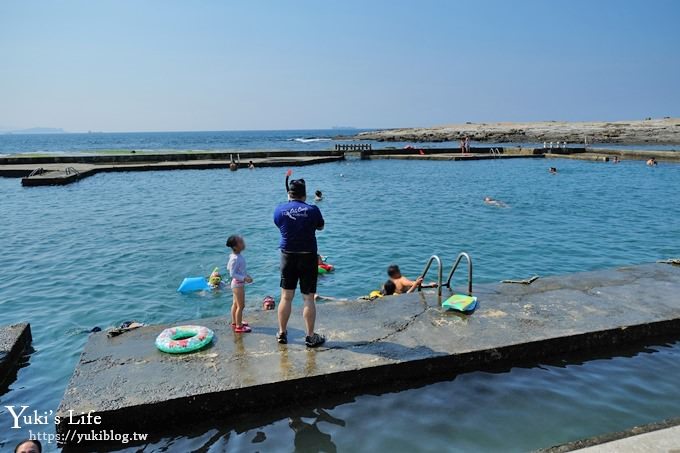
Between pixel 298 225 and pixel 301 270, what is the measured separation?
55 cm

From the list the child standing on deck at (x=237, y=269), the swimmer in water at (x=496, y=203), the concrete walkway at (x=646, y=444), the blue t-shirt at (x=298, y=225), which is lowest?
the swimmer in water at (x=496, y=203)

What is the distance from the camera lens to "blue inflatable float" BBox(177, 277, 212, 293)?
11020mm

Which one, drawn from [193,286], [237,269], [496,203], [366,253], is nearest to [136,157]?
[496,203]

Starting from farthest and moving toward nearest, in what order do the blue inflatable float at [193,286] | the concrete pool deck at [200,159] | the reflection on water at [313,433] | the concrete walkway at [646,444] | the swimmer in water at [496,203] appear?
the concrete pool deck at [200,159], the swimmer in water at [496,203], the blue inflatable float at [193,286], the reflection on water at [313,433], the concrete walkway at [646,444]

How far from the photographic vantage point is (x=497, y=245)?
48.9 feet

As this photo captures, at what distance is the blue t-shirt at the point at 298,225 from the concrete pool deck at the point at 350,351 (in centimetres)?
135

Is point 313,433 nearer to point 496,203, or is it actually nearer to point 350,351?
point 350,351

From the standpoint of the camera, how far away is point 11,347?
705 cm

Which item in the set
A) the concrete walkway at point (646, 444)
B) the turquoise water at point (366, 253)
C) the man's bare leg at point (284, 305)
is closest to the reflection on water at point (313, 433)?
the turquoise water at point (366, 253)

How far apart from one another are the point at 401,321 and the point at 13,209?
21100 millimetres

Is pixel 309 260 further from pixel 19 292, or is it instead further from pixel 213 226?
pixel 213 226

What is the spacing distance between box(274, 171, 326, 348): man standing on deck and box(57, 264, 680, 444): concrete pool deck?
83 centimetres

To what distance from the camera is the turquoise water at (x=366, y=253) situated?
5430 mm

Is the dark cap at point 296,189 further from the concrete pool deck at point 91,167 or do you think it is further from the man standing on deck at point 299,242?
the concrete pool deck at point 91,167
